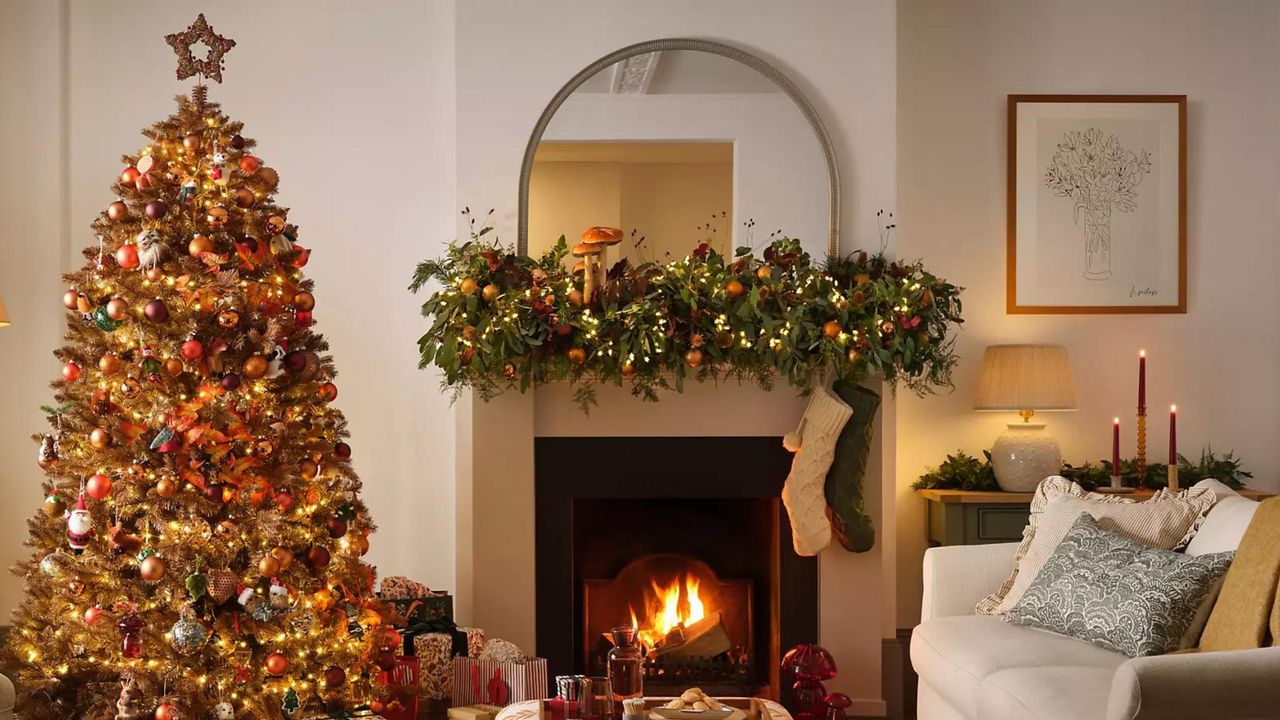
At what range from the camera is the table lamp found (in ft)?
13.3

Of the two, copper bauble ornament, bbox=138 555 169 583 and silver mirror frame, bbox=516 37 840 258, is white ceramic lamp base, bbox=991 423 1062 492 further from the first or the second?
copper bauble ornament, bbox=138 555 169 583

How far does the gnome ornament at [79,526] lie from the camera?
9.15 ft

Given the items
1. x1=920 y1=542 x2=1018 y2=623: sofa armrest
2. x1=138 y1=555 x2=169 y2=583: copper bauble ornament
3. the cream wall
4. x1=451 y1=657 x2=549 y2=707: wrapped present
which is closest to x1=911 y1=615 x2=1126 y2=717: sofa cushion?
x1=920 y1=542 x2=1018 y2=623: sofa armrest

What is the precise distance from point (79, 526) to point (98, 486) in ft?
0.36

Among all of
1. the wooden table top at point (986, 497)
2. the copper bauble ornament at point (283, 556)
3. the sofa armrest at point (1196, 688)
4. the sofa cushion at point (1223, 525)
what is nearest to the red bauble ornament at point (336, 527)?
the copper bauble ornament at point (283, 556)

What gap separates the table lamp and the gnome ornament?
2994 mm

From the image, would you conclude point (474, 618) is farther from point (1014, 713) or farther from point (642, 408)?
point (1014, 713)

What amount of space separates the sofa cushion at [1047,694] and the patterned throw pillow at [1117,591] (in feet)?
0.54

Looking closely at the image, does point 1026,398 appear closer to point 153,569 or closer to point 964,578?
point 964,578

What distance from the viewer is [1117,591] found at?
8.98ft

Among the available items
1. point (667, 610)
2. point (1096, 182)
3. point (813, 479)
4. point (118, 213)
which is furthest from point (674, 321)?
point (1096, 182)

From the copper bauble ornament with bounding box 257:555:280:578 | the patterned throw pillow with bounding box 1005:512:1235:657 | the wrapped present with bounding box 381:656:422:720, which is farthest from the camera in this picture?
the wrapped present with bounding box 381:656:422:720

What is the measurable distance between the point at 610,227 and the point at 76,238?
2.01m

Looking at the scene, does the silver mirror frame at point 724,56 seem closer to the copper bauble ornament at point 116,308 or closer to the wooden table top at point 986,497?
the wooden table top at point 986,497
